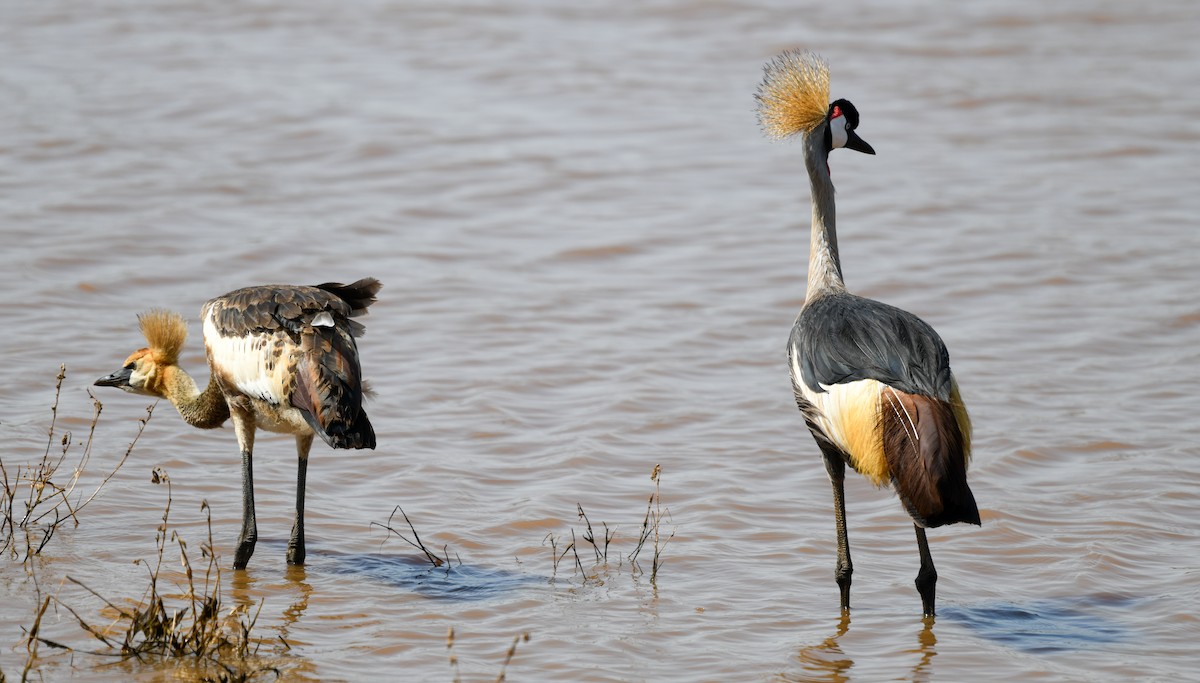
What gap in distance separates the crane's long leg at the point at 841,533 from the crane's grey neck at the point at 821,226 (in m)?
1.00

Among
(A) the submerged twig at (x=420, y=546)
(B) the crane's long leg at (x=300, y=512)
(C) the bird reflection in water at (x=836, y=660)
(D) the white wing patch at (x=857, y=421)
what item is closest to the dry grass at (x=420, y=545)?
(A) the submerged twig at (x=420, y=546)

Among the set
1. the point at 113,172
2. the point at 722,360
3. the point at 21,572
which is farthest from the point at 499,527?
the point at 113,172

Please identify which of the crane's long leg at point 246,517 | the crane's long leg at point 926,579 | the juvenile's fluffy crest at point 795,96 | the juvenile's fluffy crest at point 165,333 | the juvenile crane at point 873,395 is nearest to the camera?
the juvenile crane at point 873,395

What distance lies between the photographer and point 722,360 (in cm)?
1052

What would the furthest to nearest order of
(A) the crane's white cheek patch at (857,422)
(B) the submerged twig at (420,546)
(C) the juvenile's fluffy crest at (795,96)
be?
(C) the juvenile's fluffy crest at (795,96), (B) the submerged twig at (420,546), (A) the crane's white cheek patch at (857,422)

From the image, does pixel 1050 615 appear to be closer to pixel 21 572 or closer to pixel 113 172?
pixel 21 572

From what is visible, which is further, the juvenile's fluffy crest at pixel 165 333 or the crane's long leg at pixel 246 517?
the juvenile's fluffy crest at pixel 165 333

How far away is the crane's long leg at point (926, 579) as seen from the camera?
21.7 feet

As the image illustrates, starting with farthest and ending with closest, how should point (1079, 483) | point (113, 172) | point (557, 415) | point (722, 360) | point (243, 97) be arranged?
point (243, 97) < point (113, 172) < point (722, 360) < point (557, 415) < point (1079, 483)

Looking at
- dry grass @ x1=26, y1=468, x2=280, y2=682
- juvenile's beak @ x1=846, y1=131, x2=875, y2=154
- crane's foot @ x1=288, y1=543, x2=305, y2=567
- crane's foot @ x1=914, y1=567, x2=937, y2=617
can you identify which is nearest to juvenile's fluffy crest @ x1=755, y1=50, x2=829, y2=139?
juvenile's beak @ x1=846, y1=131, x2=875, y2=154

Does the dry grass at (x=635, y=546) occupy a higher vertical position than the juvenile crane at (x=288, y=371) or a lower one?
lower

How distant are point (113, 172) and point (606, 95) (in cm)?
585

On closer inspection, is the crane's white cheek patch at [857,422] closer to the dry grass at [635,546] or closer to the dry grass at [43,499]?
the dry grass at [635,546]

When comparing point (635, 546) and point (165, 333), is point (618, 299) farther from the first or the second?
point (165, 333)
